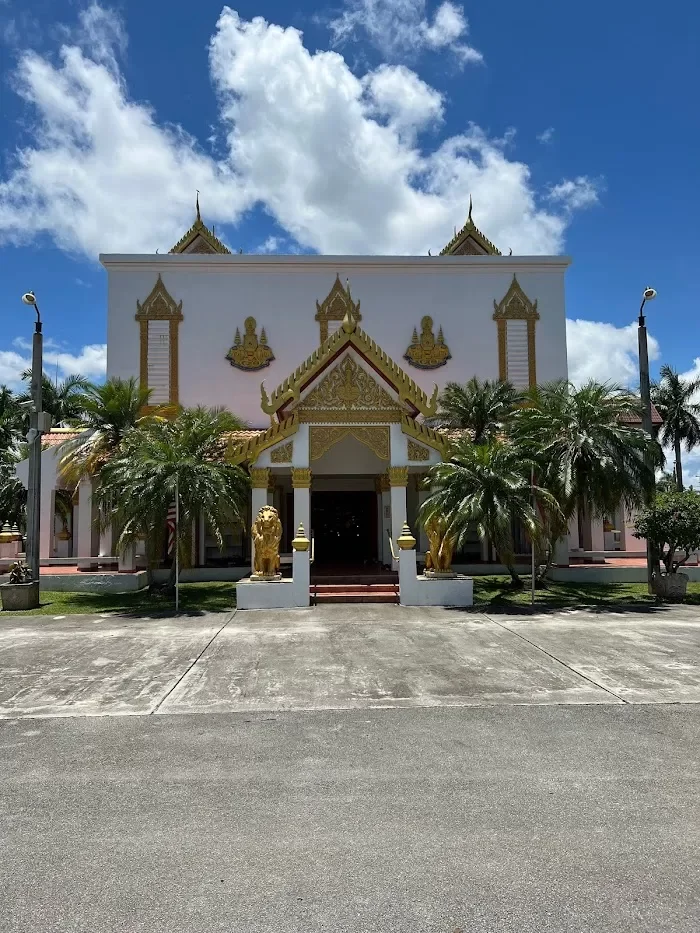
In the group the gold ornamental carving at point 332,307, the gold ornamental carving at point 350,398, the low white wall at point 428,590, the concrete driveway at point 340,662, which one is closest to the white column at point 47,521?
the concrete driveway at point 340,662

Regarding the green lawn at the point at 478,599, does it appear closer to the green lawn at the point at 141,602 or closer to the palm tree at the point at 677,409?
the green lawn at the point at 141,602

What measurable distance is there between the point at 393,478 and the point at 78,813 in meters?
12.4

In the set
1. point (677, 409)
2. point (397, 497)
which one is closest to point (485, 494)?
point (397, 497)

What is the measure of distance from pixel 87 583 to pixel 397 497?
917 centimetres

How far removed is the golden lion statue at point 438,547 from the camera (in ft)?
50.7

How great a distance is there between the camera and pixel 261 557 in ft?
50.5

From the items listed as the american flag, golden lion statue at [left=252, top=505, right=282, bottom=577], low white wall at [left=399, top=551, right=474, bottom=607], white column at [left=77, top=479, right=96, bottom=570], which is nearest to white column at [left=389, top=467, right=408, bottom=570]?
low white wall at [left=399, top=551, right=474, bottom=607]

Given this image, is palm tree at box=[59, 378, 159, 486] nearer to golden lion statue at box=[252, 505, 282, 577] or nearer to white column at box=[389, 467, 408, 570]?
golden lion statue at box=[252, 505, 282, 577]

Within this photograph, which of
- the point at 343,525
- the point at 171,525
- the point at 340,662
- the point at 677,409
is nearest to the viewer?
the point at 340,662

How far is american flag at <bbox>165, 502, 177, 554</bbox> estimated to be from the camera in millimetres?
16003

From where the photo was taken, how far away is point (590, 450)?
15.4m

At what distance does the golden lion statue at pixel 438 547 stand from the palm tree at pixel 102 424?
849cm

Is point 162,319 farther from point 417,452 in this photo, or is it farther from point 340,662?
point 340,662

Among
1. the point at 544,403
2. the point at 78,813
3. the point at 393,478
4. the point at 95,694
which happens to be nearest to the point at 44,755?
the point at 78,813
